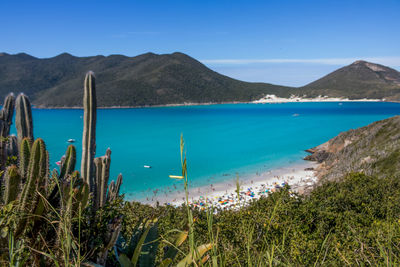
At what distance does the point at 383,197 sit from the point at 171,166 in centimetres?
2485

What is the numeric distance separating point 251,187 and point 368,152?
25.7ft

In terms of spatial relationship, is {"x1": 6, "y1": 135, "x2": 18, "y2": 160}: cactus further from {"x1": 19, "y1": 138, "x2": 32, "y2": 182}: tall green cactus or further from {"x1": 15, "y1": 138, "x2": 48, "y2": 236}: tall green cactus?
{"x1": 15, "y1": 138, "x2": 48, "y2": 236}: tall green cactus

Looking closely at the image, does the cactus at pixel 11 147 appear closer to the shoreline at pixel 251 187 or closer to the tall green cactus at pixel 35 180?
the tall green cactus at pixel 35 180

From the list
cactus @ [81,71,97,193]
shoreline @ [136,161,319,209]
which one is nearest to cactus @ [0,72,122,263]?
cactus @ [81,71,97,193]

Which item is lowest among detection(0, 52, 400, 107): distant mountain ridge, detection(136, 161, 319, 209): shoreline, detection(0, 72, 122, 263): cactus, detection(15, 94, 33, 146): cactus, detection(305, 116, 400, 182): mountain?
detection(136, 161, 319, 209): shoreline

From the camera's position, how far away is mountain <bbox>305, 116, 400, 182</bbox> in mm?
13195

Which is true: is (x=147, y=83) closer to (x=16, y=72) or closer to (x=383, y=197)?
(x=16, y=72)

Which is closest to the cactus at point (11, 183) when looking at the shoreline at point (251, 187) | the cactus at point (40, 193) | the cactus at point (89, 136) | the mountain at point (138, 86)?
the cactus at point (40, 193)

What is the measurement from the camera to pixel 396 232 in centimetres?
472

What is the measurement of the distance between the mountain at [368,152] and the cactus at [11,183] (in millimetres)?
11492

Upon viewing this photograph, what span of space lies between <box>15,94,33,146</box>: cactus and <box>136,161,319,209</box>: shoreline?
1187cm

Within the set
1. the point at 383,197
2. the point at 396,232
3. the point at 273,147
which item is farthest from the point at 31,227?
the point at 273,147

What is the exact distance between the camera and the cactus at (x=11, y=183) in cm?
Answer: 268

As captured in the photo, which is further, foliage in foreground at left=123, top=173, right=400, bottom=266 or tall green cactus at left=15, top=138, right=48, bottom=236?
foliage in foreground at left=123, top=173, right=400, bottom=266
